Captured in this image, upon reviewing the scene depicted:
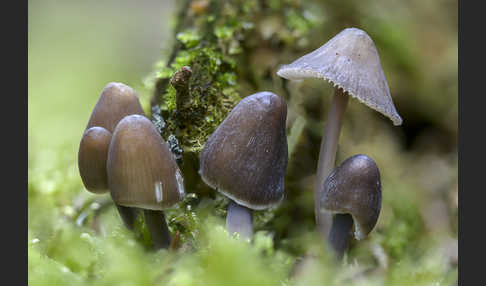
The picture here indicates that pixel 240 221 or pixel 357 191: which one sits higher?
pixel 357 191

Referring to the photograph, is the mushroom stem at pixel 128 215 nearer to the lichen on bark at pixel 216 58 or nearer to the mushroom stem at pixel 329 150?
the lichen on bark at pixel 216 58

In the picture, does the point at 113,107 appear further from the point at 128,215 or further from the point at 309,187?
the point at 309,187

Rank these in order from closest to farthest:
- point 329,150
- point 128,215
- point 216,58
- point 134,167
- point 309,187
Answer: point 134,167, point 128,215, point 329,150, point 216,58, point 309,187

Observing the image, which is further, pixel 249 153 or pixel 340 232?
pixel 340 232

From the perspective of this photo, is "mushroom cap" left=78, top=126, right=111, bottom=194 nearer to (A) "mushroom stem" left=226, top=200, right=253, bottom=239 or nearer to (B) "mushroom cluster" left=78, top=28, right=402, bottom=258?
(B) "mushroom cluster" left=78, top=28, right=402, bottom=258

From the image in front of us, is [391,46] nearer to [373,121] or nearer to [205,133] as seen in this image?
[373,121]

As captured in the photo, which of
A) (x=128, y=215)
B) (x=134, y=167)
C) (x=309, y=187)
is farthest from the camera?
(x=309, y=187)

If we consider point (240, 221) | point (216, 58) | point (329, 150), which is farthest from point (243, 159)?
point (216, 58)
